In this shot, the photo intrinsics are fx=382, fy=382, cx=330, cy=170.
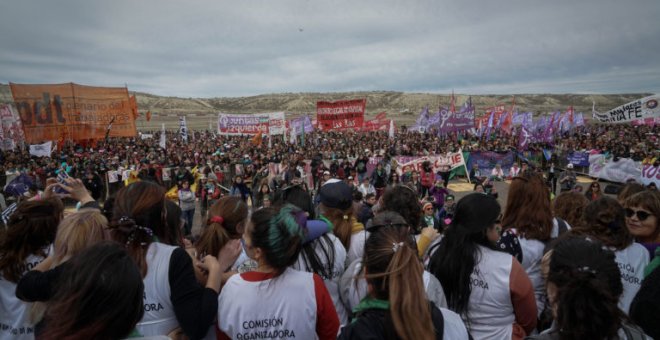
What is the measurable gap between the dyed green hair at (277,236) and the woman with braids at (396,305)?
17.2 inches

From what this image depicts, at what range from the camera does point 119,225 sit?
207cm

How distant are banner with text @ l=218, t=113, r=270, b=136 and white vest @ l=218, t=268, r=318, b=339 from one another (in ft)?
77.2

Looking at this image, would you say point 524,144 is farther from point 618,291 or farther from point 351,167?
point 618,291

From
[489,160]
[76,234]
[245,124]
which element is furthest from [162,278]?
[245,124]

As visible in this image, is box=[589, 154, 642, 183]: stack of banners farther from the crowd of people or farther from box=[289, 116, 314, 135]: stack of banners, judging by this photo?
box=[289, 116, 314, 135]: stack of banners

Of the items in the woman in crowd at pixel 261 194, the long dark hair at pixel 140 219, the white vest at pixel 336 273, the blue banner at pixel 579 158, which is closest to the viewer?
the long dark hair at pixel 140 219

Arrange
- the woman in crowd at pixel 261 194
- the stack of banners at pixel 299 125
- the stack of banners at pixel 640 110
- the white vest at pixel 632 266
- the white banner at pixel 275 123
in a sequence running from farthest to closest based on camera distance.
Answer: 1. the stack of banners at pixel 299 125
2. the white banner at pixel 275 123
3. the stack of banners at pixel 640 110
4. the woman in crowd at pixel 261 194
5. the white vest at pixel 632 266

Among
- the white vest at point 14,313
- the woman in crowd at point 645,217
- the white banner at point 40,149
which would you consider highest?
the woman in crowd at point 645,217

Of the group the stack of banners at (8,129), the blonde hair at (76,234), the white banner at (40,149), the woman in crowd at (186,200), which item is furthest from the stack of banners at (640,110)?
the stack of banners at (8,129)

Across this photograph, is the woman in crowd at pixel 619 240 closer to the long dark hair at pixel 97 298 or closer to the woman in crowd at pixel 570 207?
the woman in crowd at pixel 570 207

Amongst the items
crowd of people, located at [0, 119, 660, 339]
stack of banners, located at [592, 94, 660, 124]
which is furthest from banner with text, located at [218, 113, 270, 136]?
crowd of people, located at [0, 119, 660, 339]

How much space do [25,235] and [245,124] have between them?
23397 mm

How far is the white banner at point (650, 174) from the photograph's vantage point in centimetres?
1374

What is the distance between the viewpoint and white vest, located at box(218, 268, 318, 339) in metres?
1.93
